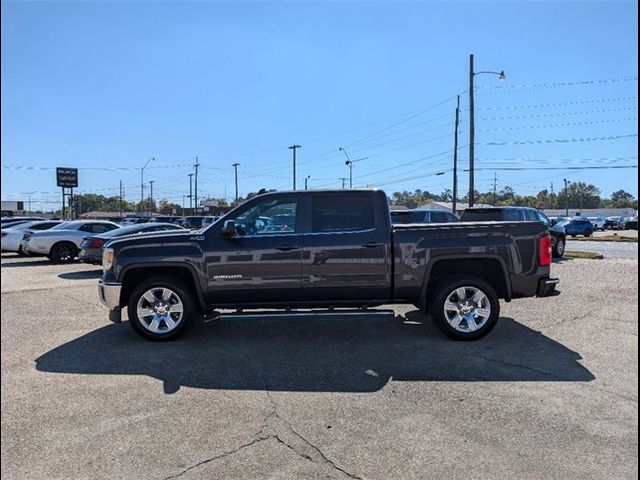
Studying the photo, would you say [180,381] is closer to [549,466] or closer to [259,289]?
[259,289]

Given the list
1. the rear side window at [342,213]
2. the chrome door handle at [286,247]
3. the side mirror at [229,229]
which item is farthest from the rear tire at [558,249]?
the side mirror at [229,229]

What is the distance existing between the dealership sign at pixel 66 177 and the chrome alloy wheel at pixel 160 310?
5460 centimetres

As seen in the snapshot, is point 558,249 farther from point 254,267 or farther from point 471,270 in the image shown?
point 254,267

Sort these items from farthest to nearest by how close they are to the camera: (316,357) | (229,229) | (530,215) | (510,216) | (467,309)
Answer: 1. (530,215)
2. (510,216)
3. (467,309)
4. (229,229)
5. (316,357)

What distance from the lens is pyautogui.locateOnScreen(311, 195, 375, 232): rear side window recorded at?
603 centimetres

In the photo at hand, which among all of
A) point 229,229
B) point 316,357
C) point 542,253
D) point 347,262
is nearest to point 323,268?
point 347,262

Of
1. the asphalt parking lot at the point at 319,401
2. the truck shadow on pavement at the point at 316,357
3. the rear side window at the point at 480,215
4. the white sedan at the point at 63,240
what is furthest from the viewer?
the white sedan at the point at 63,240

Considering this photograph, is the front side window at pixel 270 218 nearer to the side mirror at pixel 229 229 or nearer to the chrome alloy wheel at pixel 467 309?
the side mirror at pixel 229 229

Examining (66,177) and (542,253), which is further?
(66,177)

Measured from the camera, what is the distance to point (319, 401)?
4059 mm

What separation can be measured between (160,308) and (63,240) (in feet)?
39.1

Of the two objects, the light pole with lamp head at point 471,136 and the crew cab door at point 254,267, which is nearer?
the crew cab door at point 254,267

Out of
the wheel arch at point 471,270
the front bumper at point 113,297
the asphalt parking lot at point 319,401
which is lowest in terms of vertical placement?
the asphalt parking lot at point 319,401

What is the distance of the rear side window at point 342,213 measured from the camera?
19.8 ft
